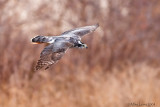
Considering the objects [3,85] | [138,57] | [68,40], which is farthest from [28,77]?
[68,40]

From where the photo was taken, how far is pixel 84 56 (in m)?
7.12

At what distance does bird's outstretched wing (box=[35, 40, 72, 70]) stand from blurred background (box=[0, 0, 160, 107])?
6.69ft

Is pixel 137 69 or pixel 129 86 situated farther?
pixel 137 69

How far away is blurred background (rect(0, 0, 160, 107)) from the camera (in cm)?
616

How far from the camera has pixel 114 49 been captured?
7.34 metres

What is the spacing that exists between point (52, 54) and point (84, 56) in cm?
319

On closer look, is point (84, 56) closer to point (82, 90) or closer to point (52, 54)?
point (82, 90)

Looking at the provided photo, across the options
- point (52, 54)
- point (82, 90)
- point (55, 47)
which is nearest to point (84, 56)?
point (82, 90)

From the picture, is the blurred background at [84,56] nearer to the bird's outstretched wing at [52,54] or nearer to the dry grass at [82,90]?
the dry grass at [82,90]

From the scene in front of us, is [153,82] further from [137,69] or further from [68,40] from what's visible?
[68,40]

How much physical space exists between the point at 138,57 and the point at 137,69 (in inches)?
26.7

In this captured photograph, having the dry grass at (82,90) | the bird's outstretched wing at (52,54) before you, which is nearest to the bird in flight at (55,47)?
the bird's outstretched wing at (52,54)

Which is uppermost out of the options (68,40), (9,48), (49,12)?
(49,12)

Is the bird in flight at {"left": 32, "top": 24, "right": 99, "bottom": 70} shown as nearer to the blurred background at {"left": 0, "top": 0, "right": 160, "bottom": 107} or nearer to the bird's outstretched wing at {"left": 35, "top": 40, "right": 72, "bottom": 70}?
the bird's outstretched wing at {"left": 35, "top": 40, "right": 72, "bottom": 70}
